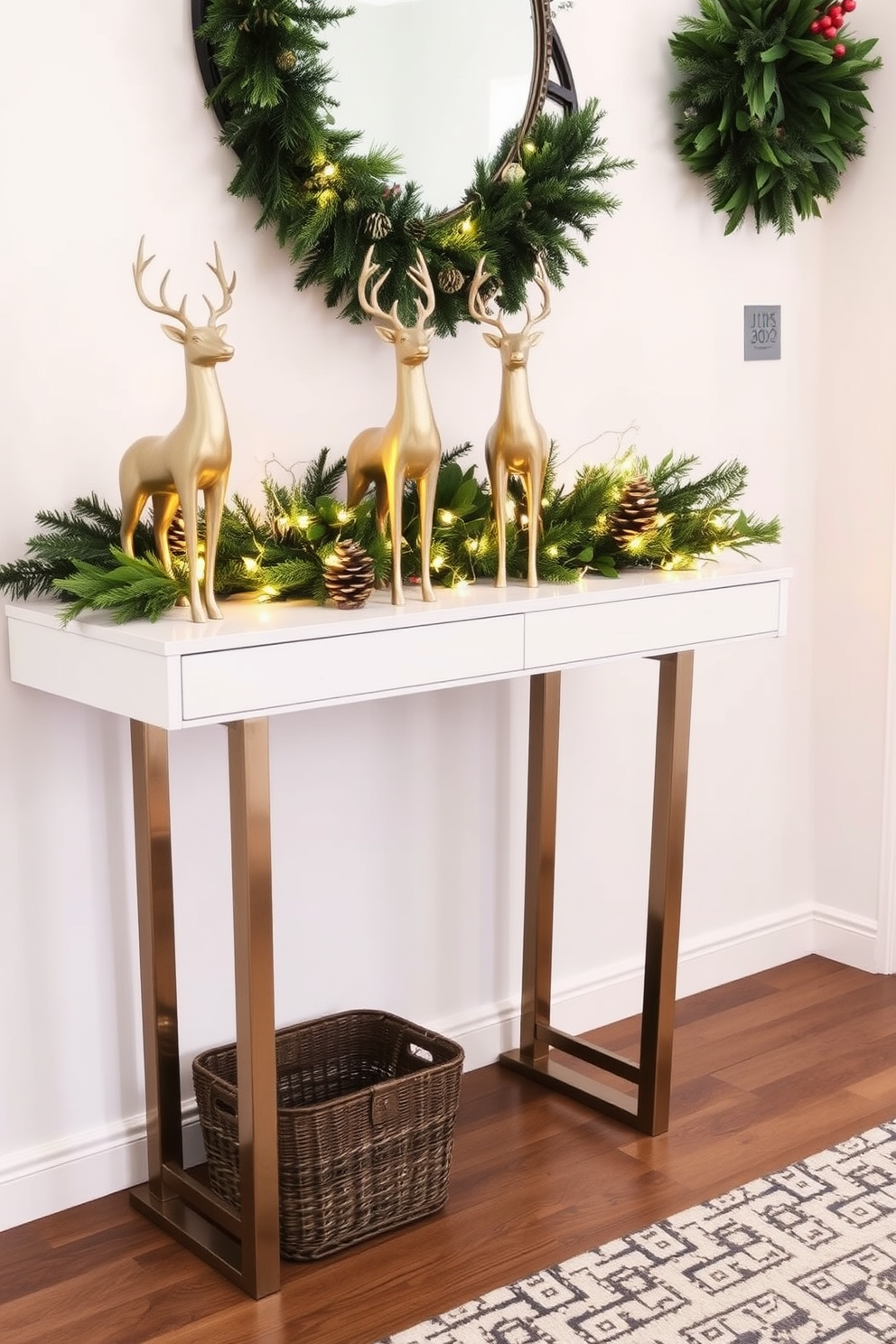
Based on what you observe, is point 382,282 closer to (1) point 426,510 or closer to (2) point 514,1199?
(1) point 426,510

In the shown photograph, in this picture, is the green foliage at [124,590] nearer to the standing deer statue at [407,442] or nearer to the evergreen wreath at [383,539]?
the evergreen wreath at [383,539]

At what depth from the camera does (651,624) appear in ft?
7.34

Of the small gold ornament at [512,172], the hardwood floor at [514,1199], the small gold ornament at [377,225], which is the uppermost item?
the small gold ornament at [512,172]

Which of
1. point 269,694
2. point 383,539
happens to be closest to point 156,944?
point 269,694

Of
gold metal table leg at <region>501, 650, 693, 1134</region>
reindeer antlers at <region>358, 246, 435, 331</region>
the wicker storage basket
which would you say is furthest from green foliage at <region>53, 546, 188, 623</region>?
gold metal table leg at <region>501, 650, 693, 1134</region>

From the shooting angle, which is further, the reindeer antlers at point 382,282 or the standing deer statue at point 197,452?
the reindeer antlers at point 382,282

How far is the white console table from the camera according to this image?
5.87 ft

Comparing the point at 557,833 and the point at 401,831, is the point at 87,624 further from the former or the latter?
the point at 557,833

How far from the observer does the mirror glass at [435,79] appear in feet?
7.31

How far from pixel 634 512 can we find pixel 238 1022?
1035mm

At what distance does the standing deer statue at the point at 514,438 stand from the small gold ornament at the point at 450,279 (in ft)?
0.39

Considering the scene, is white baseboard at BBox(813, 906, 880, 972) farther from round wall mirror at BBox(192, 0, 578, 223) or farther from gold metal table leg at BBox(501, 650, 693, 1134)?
round wall mirror at BBox(192, 0, 578, 223)

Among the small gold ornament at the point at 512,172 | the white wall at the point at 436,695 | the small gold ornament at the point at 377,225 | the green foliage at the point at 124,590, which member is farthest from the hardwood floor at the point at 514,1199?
the small gold ornament at the point at 512,172

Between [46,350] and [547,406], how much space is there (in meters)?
0.98
